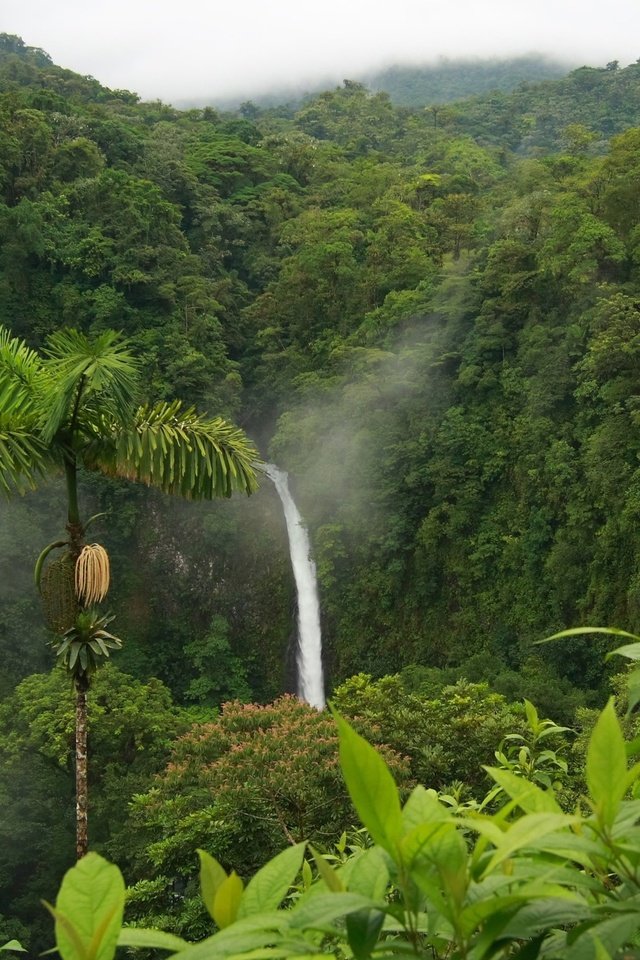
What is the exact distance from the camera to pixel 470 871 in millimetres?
679

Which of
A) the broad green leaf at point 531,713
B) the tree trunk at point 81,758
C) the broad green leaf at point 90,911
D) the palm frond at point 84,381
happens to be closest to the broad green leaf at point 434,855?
the broad green leaf at point 90,911

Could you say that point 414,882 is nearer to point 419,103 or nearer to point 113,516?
point 113,516

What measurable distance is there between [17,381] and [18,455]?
0.43m

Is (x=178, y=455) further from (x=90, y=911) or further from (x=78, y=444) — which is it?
(x=90, y=911)

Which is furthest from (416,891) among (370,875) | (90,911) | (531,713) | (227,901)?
(531,713)

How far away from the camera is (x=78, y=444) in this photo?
4.72m

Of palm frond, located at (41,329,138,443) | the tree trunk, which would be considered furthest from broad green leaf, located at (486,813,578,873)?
the tree trunk

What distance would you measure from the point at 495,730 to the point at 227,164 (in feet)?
81.5

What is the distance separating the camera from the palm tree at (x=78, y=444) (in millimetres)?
4445

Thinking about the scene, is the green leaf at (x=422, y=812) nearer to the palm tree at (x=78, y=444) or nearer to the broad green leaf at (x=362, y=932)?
the broad green leaf at (x=362, y=932)

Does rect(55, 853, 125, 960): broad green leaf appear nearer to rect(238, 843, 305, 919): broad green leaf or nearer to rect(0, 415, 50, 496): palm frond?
rect(238, 843, 305, 919): broad green leaf

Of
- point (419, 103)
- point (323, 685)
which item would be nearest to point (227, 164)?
point (323, 685)

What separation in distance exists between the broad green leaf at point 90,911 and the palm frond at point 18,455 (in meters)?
3.89

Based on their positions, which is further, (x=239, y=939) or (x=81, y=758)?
(x=81, y=758)
